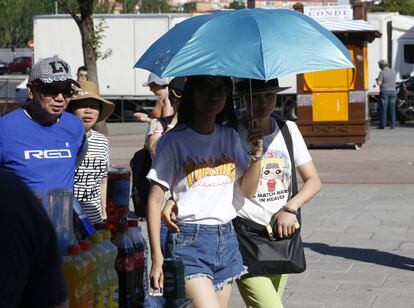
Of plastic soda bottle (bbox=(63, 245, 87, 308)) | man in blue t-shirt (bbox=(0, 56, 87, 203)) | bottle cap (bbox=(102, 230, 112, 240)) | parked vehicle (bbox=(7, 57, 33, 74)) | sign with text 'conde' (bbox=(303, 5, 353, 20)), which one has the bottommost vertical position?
plastic soda bottle (bbox=(63, 245, 87, 308))

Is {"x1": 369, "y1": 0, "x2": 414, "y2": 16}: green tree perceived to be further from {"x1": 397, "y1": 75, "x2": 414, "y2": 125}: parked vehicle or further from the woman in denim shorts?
the woman in denim shorts

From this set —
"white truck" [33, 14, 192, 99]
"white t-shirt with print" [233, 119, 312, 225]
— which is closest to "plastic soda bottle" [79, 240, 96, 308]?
"white t-shirt with print" [233, 119, 312, 225]

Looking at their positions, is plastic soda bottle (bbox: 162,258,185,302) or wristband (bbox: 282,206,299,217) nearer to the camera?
plastic soda bottle (bbox: 162,258,185,302)

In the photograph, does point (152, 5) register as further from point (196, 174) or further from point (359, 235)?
point (196, 174)

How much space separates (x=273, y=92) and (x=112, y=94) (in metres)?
26.9

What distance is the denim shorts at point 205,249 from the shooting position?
4.79 metres

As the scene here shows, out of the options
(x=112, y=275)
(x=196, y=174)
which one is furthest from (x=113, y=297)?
(x=196, y=174)

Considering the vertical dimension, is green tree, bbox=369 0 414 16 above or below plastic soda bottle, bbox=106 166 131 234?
above

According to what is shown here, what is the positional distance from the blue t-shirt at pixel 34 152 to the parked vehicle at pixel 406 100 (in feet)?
79.4

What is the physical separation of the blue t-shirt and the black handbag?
0.95 meters

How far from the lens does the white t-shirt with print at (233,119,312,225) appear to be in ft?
17.1

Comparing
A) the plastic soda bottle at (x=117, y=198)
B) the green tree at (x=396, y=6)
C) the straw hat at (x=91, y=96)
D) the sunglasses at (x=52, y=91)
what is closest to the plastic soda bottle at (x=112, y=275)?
the plastic soda bottle at (x=117, y=198)

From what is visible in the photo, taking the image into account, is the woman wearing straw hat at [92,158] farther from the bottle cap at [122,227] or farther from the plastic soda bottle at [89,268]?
the plastic soda bottle at [89,268]

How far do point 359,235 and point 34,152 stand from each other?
626 centimetres
